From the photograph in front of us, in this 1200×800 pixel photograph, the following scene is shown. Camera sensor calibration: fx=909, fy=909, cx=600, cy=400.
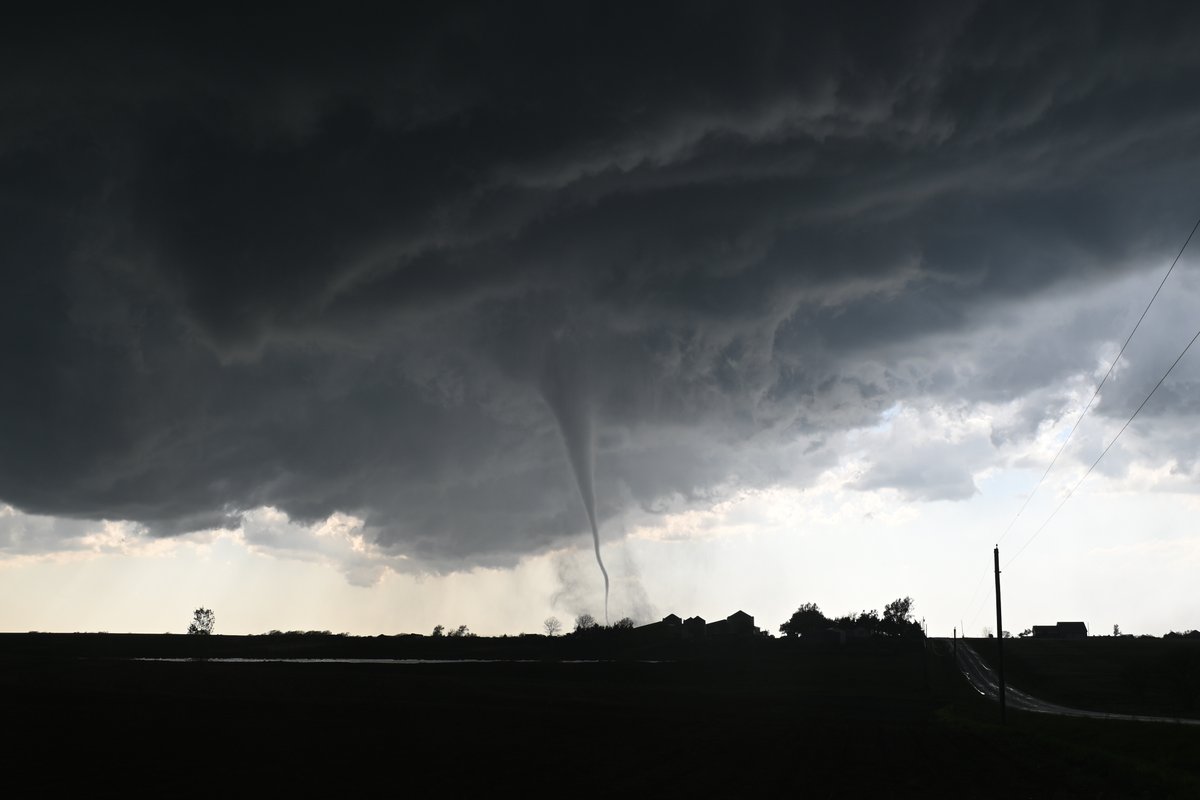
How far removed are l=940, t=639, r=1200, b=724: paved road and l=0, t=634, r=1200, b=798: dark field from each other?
29.7 feet

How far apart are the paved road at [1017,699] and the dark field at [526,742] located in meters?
9.07

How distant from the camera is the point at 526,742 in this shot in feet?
166

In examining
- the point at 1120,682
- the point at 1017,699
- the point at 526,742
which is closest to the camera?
the point at 526,742

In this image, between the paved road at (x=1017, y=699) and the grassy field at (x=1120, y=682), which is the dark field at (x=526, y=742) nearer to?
the paved road at (x=1017, y=699)

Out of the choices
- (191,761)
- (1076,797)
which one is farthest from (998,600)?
(191,761)

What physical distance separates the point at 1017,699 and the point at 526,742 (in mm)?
95350

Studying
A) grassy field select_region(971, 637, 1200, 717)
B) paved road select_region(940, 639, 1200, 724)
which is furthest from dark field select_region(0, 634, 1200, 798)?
grassy field select_region(971, 637, 1200, 717)

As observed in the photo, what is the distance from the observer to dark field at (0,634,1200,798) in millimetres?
Result: 36000

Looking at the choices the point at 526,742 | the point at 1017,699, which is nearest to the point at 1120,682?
the point at 1017,699

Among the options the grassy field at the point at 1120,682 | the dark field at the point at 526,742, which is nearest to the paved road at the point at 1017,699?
the grassy field at the point at 1120,682

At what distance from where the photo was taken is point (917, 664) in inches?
6865

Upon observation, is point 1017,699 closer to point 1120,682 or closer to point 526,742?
point 1120,682

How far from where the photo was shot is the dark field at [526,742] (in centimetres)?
3600

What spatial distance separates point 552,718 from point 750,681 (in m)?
84.9
